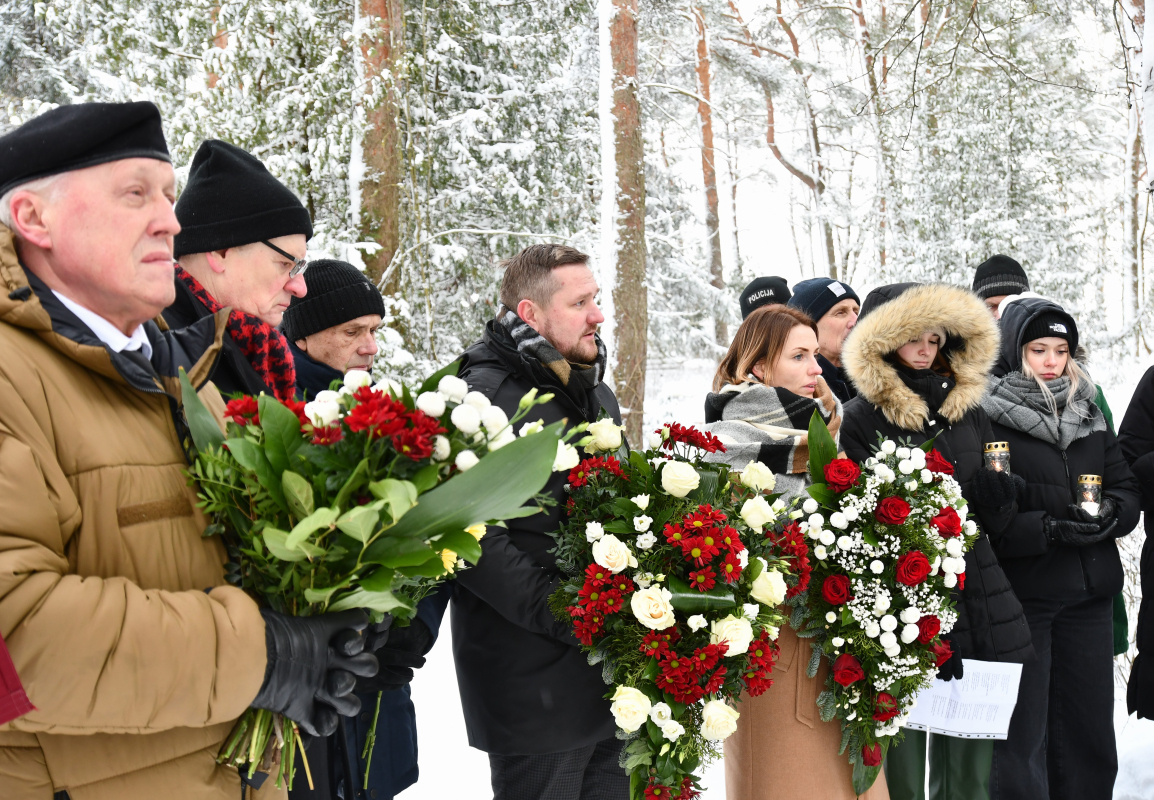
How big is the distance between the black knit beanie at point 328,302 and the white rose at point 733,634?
1740 mm

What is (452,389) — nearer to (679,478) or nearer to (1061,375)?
(679,478)

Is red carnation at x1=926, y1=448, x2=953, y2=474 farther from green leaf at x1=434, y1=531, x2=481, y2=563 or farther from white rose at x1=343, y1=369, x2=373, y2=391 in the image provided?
white rose at x1=343, y1=369, x2=373, y2=391

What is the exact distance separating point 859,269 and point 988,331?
51.9 ft

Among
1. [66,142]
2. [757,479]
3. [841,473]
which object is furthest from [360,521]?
[841,473]

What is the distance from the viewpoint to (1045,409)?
359 centimetres

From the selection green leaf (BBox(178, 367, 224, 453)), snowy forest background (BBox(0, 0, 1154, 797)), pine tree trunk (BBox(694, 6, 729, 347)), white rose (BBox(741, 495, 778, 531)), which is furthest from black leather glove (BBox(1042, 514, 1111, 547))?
pine tree trunk (BBox(694, 6, 729, 347))

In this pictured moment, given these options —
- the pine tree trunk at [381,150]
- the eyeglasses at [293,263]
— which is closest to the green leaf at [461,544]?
the eyeglasses at [293,263]

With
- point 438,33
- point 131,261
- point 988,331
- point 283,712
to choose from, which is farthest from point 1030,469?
point 438,33

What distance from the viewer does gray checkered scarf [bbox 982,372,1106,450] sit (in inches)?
139

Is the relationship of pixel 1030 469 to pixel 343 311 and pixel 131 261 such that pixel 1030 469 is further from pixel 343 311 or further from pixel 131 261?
pixel 131 261

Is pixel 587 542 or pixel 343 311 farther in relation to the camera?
pixel 343 311

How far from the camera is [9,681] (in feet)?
3.81

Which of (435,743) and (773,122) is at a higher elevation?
(773,122)

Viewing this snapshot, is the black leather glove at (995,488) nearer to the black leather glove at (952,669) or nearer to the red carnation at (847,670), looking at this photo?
the black leather glove at (952,669)
